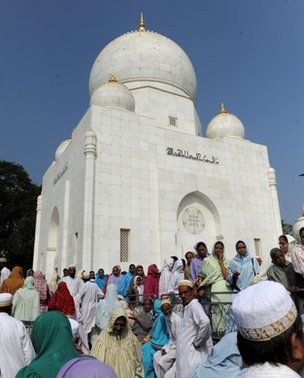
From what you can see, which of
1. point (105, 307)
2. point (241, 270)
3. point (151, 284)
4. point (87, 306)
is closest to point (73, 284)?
point (87, 306)

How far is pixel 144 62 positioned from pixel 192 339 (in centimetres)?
1702

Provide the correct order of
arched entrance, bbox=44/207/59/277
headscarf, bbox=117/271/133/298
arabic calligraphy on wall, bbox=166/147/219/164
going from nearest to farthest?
headscarf, bbox=117/271/133/298
arabic calligraphy on wall, bbox=166/147/219/164
arched entrance, bbox=44/207/59/277

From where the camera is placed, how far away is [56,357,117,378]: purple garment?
4.55 feet

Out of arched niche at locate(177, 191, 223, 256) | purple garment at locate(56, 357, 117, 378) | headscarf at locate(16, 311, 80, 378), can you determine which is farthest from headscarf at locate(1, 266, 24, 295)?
arched niche at locate(177, 191, 223, 256)

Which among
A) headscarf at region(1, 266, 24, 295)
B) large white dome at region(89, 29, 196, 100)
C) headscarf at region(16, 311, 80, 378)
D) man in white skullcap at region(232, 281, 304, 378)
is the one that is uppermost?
large white dome at region(89, 29, 196, 100)

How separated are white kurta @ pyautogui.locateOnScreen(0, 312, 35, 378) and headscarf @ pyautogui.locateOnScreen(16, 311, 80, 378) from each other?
0.76m

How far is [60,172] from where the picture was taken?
16.5 meters

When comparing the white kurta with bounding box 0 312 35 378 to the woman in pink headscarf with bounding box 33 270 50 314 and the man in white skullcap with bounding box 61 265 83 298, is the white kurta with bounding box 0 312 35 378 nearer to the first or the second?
the woman in pink headscarf with bounding box 33 270 50 314

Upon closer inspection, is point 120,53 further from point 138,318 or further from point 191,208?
point 138,318

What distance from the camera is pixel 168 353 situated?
156 inches

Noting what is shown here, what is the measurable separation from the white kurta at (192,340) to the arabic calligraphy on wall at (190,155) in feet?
38.3

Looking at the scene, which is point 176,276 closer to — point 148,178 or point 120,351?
point 120,351

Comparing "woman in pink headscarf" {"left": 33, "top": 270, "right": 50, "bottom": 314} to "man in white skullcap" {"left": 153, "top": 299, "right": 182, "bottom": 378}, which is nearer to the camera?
"man in white skullcap" {"left": 153, "top": 299, "right": 182, "bottom": 378}

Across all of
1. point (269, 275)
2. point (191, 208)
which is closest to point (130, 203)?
point (191, 208)
